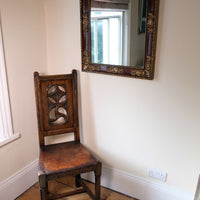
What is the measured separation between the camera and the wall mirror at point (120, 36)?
1589mm

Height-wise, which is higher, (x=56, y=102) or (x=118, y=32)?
(x=118, y=32)

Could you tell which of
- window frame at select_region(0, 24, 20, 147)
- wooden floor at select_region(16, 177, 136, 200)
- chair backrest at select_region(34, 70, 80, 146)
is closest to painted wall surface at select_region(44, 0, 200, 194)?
chair backrest at select_region(34, 70, 80, 146)

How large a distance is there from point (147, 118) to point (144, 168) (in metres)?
0.46

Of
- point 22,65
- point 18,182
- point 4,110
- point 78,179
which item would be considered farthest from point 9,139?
point 78,179

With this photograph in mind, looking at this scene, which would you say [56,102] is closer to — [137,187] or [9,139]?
[9,139]

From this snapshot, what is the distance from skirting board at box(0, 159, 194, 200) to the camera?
1889mm

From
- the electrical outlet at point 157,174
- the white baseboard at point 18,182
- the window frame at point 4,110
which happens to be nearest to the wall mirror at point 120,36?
the window frame at point 4,110

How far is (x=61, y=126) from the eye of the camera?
78.2 inches

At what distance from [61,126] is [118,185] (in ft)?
2.53

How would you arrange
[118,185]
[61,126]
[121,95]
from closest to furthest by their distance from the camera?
1. [121,95]
2. [61,126]
3. [118,185]

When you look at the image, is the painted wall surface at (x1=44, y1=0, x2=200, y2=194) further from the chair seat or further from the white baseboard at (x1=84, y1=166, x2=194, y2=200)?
the chair seat

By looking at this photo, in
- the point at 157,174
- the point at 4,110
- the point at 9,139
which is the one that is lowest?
the point at 157,174

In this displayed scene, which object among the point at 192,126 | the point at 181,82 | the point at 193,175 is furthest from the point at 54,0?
the point at 193,175

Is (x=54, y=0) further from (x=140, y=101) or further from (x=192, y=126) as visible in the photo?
(x=192, y=126)
